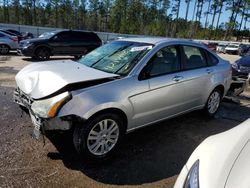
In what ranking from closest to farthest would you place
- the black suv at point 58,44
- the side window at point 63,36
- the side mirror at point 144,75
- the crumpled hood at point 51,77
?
the crumpled hood at point 51,77 → the side mirror at point 144,75 → the black suv at point 58,44 → the side window at point 63,36

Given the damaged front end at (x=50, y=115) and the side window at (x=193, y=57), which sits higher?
the side window at (x=193, y=57)

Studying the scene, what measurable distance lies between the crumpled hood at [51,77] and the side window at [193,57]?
1.67m

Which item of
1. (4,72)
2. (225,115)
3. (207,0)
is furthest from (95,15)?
(225,115)

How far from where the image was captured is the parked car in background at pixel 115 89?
3.39 m

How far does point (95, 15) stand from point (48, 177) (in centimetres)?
6934

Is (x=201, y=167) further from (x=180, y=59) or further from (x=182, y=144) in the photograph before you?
(x=180, y=59)

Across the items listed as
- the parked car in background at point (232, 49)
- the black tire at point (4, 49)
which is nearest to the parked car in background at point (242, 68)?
the black tire at point (4, 49)

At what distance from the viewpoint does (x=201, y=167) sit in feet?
6.54

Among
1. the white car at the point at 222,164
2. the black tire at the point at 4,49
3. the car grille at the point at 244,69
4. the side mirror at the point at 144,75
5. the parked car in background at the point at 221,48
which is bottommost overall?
the parked car in background at the point at 221,48

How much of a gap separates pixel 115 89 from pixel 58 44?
39.5 ft

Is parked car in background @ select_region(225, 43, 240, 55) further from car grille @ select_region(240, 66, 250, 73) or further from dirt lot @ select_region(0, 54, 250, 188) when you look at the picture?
dirt lot @ select_region(0, 54, 250, 188)

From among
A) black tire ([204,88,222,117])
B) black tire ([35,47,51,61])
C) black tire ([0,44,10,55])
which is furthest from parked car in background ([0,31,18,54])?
black tire ([204,88,222,117])

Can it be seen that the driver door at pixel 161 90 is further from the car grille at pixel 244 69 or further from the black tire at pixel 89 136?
the car grille at pixel 244 69

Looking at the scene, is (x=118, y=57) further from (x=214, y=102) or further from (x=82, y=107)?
(x=214, y=102)
